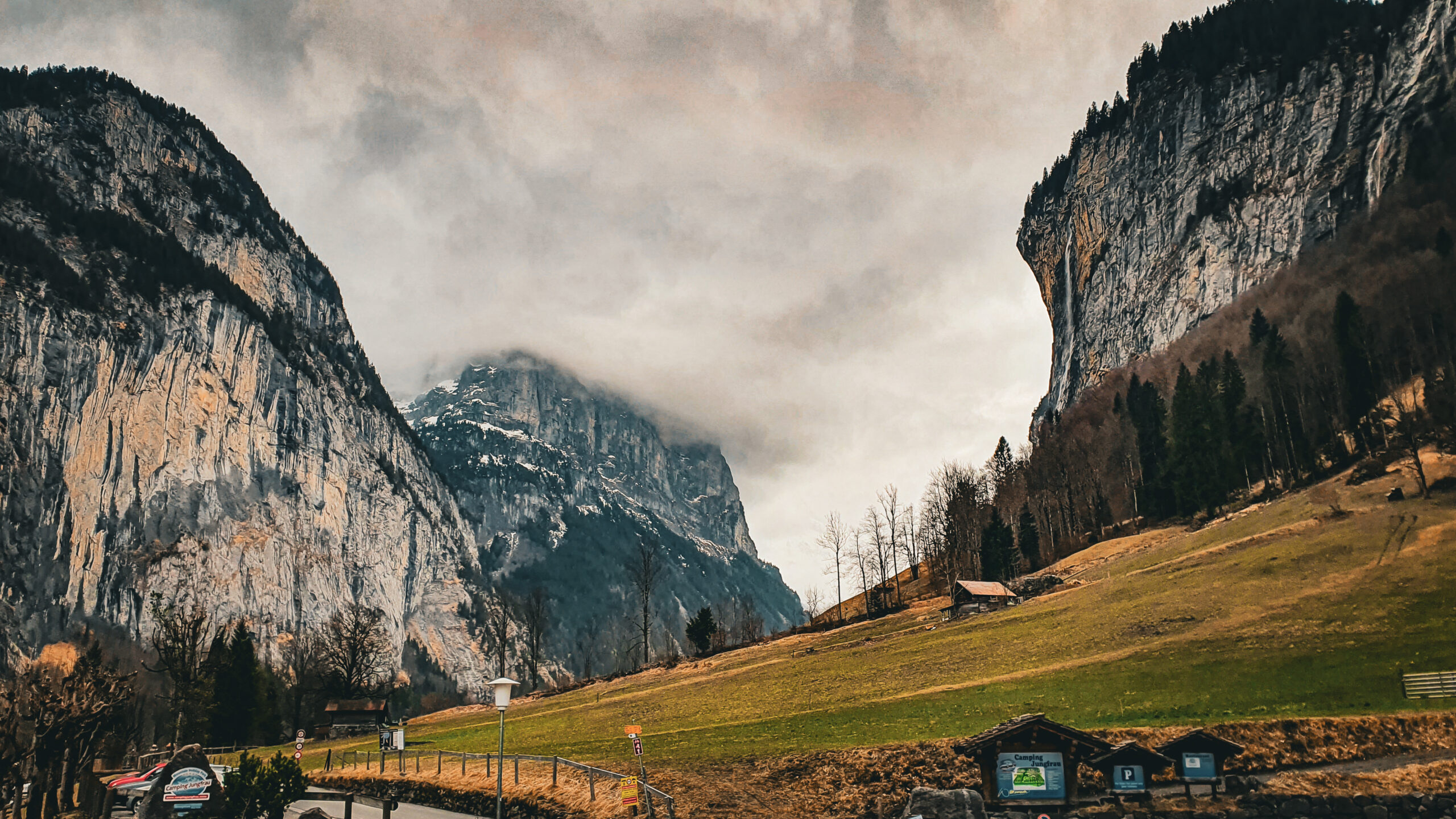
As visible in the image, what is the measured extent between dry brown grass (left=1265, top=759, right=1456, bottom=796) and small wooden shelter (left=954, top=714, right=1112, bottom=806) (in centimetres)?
631

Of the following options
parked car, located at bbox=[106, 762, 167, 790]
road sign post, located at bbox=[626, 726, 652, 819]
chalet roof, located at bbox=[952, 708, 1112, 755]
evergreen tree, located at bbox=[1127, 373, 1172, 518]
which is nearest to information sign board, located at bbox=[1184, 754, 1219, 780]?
chalet roof, located at bbox=[952, 708, 1112, 755]

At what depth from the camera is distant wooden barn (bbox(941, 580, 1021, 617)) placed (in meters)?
71.9

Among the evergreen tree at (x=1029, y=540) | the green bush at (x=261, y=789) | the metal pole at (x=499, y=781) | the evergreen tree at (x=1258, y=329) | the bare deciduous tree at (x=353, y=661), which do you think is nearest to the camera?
the metal pole at (x=499, y=781)

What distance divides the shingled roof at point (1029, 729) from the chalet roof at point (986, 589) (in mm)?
48518

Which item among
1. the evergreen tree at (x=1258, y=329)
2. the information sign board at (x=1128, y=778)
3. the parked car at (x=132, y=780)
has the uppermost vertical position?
the evergreen tree at (x=1258, y=329)

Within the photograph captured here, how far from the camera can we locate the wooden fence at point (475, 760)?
27.5 metres

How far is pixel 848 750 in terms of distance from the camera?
3200 centimetres

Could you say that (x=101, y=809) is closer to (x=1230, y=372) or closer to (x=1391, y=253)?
(x=1230, y=372)

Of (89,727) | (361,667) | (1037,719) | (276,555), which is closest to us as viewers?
(1037,719)

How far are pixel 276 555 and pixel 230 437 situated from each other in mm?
29081

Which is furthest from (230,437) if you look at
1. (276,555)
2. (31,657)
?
(31,657)

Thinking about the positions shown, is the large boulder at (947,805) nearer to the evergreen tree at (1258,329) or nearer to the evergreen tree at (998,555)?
the evergreen tree at (998,555)

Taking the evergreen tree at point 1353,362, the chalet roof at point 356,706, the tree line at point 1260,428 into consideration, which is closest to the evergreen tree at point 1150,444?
the tree line at point 1260,428

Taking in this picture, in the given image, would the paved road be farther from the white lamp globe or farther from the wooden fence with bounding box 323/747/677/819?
the white lamp globe
